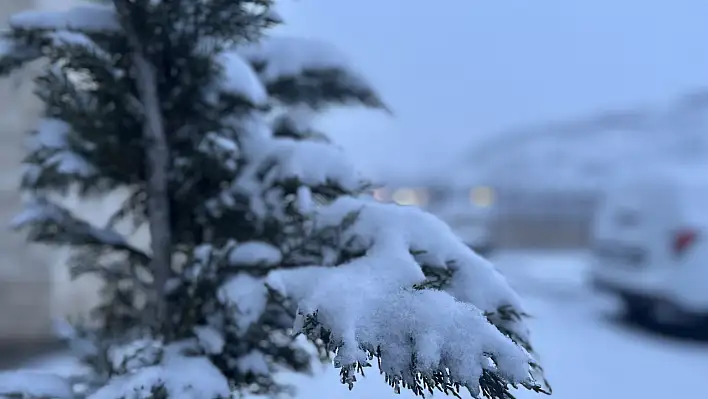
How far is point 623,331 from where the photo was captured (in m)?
6.92

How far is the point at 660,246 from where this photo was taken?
620 cm

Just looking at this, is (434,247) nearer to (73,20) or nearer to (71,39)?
(71,39)

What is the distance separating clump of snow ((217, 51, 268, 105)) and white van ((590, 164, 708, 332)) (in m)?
4.82

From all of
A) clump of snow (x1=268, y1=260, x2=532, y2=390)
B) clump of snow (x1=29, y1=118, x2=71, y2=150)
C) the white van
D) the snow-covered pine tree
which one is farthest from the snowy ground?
clump of snow (x1=268, y1=260, x2=532, y2=390)

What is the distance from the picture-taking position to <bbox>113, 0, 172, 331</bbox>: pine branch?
7.86 ft

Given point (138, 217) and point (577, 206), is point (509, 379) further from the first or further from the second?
point (577, 206)

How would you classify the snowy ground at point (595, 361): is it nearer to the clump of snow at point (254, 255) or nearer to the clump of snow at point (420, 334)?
the clump of snow at point (254, 255)

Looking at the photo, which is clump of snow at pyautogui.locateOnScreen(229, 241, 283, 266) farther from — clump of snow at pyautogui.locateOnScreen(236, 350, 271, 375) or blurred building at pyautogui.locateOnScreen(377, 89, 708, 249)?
blurred building at pyautogui.locateOnScreen(377, 89, 708, 249)

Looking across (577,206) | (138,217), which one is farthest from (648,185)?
(577,206)

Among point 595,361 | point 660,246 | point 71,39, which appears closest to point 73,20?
point 71,39

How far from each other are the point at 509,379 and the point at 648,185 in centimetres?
600

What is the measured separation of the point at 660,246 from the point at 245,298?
5120mm

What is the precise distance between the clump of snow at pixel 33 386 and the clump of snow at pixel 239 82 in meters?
1.11

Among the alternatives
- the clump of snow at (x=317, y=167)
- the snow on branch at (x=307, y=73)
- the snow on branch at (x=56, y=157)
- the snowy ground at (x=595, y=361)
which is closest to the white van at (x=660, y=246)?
the snowy ground at (x=595, y=361)
